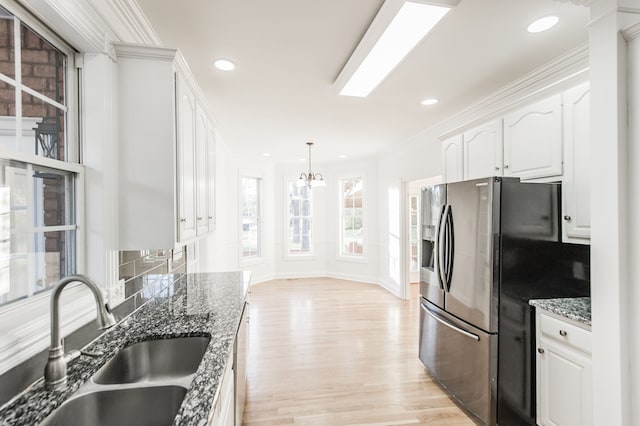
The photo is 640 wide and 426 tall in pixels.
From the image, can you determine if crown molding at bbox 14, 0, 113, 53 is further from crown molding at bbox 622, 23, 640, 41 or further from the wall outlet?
crown molding at bbox 622, 23, 640, 41

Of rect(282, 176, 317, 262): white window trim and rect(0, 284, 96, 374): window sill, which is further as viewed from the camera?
rect(282, 176, 317, 262): white window trim

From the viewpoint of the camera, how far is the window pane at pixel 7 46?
101cm

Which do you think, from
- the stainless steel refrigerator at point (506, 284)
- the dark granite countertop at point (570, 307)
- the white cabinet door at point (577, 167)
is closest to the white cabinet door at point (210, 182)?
the stainless steel refrigerator at point (506, 284)

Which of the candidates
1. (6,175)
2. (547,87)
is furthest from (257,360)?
(547,87)

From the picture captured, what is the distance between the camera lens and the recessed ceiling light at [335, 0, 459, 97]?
1.54m

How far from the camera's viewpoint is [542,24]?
1.82 metres

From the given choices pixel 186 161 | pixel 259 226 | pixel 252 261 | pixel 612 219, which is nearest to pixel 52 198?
pixel 186 161

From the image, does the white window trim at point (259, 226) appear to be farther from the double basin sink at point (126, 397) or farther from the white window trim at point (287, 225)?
the double basin sink at point (126, 397)

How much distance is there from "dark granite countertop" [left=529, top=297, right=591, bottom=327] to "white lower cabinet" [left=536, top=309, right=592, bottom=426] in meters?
0.05

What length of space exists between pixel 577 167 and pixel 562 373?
1.30 m

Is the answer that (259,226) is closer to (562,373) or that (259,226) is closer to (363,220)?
(363,220)

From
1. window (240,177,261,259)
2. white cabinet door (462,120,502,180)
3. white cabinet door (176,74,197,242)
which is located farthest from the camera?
window (240,177,261,259)

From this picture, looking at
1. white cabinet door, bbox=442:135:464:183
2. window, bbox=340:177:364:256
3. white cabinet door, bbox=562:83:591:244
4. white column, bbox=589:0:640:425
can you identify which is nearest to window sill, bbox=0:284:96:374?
white column, bbox=589:0:640:425

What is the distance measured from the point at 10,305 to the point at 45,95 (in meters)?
0.85
